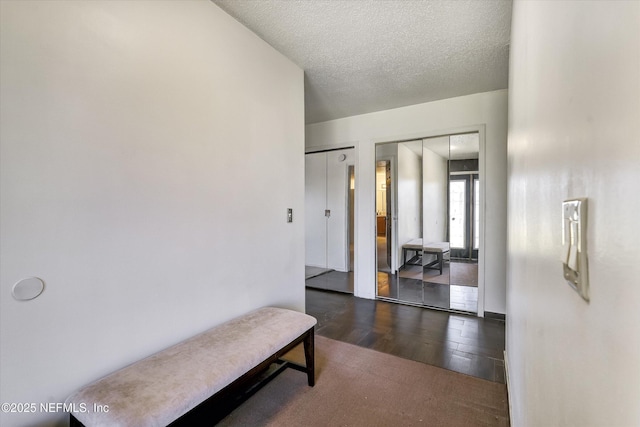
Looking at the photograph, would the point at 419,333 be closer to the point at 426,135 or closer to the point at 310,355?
the point at 310,355

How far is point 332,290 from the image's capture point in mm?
4348

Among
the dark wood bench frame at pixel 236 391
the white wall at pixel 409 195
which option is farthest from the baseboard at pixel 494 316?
the dark wood bench frame at pixel 236 391

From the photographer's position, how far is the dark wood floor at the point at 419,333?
237cm

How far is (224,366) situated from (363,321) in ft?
6.76

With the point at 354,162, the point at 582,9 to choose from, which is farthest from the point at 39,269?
the point at 354,162

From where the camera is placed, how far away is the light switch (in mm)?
383

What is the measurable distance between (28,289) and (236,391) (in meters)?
1.20

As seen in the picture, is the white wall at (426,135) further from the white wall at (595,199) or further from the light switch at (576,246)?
the light switch at (576,246)

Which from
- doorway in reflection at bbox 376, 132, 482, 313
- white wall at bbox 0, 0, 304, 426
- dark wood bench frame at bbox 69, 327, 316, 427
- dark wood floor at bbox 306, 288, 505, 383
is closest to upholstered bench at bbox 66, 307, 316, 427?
dark wood bench frame at bbox 69, 327, 316, 427

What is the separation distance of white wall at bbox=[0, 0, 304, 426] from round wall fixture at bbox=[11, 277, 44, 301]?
2 centimetres

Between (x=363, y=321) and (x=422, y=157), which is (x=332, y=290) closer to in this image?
(x=363, y=321)

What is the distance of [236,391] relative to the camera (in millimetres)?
1787

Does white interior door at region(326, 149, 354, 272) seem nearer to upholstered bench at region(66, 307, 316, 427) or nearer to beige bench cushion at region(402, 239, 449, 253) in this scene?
beige bench cushion at region(402, 239, 449, 253)

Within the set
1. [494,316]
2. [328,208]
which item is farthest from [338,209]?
[494,316]
